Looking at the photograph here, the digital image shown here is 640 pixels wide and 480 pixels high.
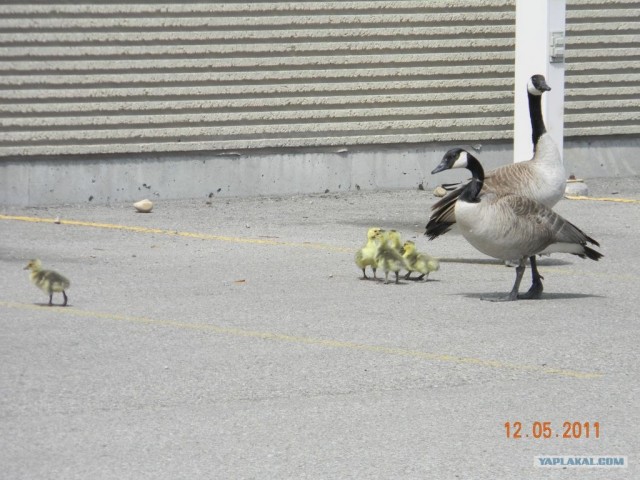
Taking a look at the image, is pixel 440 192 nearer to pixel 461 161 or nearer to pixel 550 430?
pixel 461 161

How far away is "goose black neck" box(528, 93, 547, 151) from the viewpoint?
1166cm

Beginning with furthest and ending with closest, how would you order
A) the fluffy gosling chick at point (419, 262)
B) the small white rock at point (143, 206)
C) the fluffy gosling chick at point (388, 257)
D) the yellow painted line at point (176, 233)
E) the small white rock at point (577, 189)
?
the small white rock at point (577, 189)
the small white rock at point (143, 206)
the yellow painted line at point (176, 233)
the fluffy gosling chick at point (419, 262)
the fluffy gosling chick at point (388, 257)

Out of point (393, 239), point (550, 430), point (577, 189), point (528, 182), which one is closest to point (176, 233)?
point (393, 239)

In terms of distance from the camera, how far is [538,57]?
51.7 ft

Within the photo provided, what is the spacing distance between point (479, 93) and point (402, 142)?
1.21 meters

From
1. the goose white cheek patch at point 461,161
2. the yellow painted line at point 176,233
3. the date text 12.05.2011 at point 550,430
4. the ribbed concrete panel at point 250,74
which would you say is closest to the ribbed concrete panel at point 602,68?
the ribbed concrete panel at point 250,74

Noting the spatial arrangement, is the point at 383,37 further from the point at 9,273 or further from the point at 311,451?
the point at 311,451

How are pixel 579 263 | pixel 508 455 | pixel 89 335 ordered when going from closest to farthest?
pixel 508 455
pixel 89 335
pixel 579 263

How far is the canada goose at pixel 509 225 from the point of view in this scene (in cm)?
980

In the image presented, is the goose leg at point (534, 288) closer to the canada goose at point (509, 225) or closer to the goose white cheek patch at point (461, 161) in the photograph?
the canada goose at point (509, 225)

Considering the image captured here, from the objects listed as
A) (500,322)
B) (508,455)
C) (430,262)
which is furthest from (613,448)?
(430,262)

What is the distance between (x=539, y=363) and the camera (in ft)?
26.4

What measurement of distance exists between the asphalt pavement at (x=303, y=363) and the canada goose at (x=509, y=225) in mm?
399

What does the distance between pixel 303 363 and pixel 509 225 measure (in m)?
2.39
